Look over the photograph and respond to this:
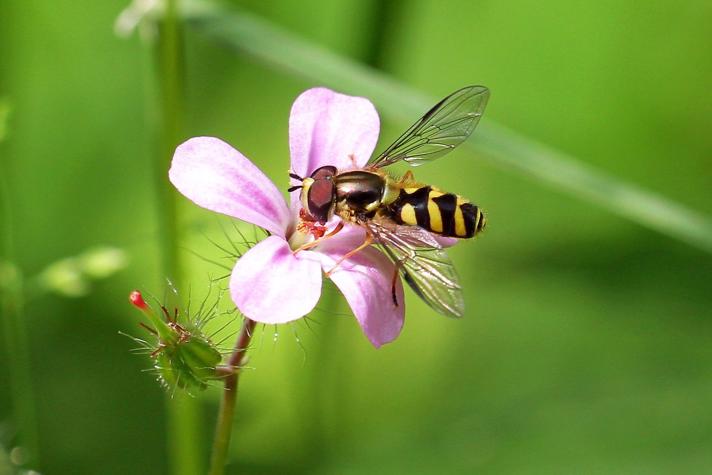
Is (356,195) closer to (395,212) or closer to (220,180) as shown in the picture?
(395,212)

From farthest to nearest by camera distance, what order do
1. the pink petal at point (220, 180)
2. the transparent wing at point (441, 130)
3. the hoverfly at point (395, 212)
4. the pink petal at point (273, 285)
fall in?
the transparent wing at point (441, 130) → the hoverfly at point (395, 212) → the pink petal at point (220, 180) → the pink petal at point (273, 285)

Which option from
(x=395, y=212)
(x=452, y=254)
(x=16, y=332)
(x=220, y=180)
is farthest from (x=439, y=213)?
(x=452, y=254)

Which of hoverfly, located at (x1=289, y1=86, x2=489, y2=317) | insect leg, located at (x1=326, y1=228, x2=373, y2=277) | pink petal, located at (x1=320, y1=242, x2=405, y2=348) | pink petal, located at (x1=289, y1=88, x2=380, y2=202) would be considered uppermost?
pink petal, located at (x1=289, y1=88, x2=380, y2=202)

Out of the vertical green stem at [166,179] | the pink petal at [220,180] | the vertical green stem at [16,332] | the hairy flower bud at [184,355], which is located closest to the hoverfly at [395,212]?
the pink petal at [220,180]

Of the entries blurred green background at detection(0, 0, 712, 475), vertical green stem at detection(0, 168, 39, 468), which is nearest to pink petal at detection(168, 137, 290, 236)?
vertical green stem at detection(0, 168, 39, 468)

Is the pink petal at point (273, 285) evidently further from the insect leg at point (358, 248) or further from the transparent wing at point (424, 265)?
the transparent wing at point (424, 265)

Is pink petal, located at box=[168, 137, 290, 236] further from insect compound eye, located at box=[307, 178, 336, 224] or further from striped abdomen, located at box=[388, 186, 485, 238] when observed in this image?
striped abdomen, located at box=[388, 186, 485, 238]
